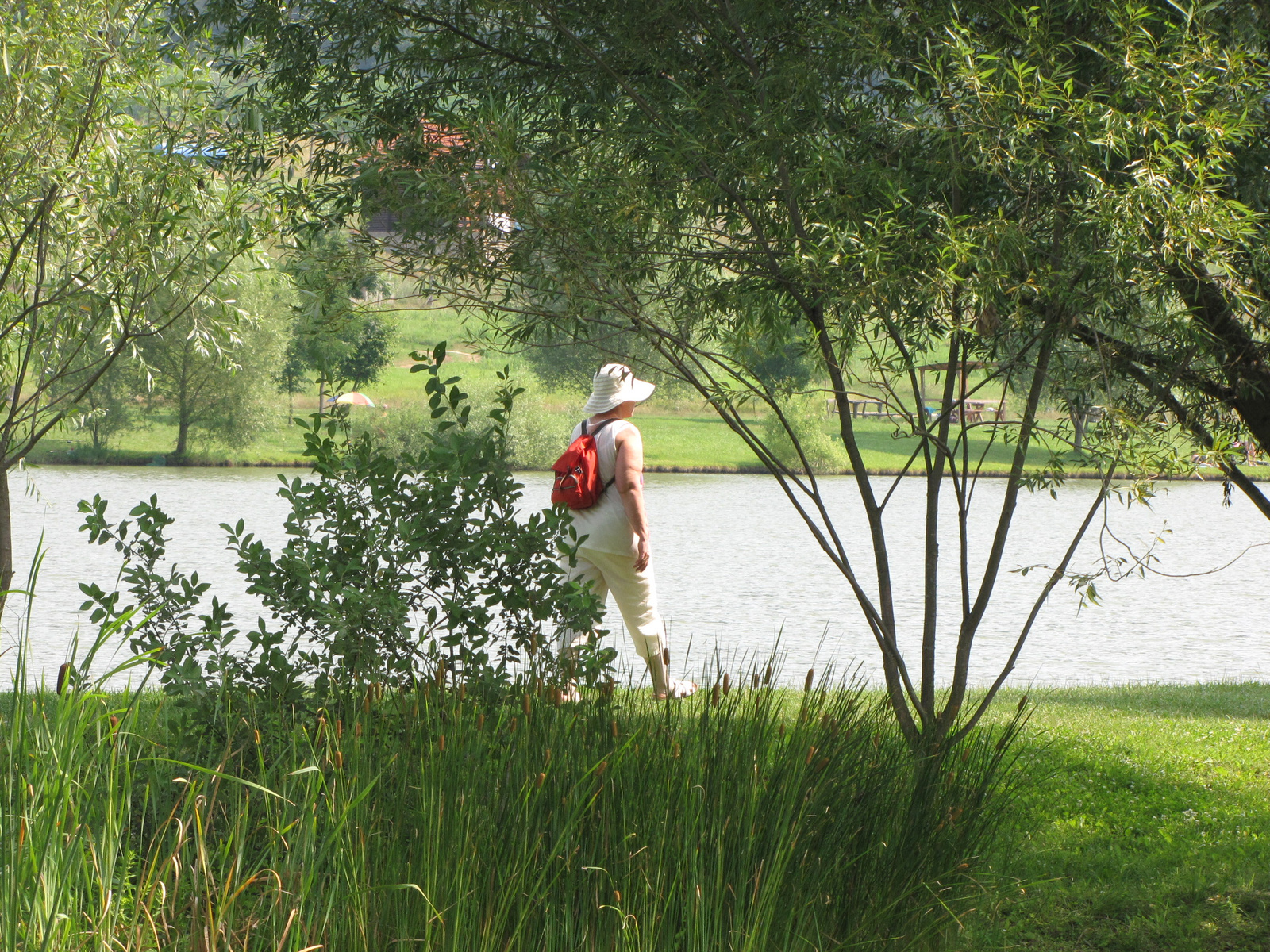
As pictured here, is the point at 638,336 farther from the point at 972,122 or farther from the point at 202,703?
the point at 202,703

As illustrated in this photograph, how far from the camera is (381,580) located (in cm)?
391

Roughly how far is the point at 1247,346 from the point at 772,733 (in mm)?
2354

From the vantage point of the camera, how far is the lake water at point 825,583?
12125mm

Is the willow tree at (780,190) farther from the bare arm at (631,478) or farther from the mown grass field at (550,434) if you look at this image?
the mown grass field at (550,434)

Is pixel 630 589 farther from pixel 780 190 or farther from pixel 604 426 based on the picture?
pixel 780 190

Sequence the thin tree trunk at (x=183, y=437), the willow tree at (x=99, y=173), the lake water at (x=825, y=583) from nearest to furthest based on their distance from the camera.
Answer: the willow tree at (x=99, y=173)
the lake water at (x=825, y=583)
the thin tree trunk at (x=183, y=437)

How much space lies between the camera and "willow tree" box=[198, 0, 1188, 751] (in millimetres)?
3602

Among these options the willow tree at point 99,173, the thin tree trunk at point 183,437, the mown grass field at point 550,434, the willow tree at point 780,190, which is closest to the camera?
the willow tree at point 780,190

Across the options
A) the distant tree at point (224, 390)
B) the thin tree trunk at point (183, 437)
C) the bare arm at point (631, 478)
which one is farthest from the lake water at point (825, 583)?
the distant tree at point (224, 390)

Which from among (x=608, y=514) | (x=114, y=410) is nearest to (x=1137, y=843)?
(x=608, y=514)

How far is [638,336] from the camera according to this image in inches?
168

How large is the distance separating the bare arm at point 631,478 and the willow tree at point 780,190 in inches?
72.1

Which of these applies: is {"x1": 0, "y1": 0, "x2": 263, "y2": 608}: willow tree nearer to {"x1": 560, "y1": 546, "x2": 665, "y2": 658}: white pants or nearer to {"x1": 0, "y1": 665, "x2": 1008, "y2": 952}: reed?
{"x1": 560, "y1": 546, "x2": 665, "y2": 658}: white pants

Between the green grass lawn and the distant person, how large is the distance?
7.24 feet
